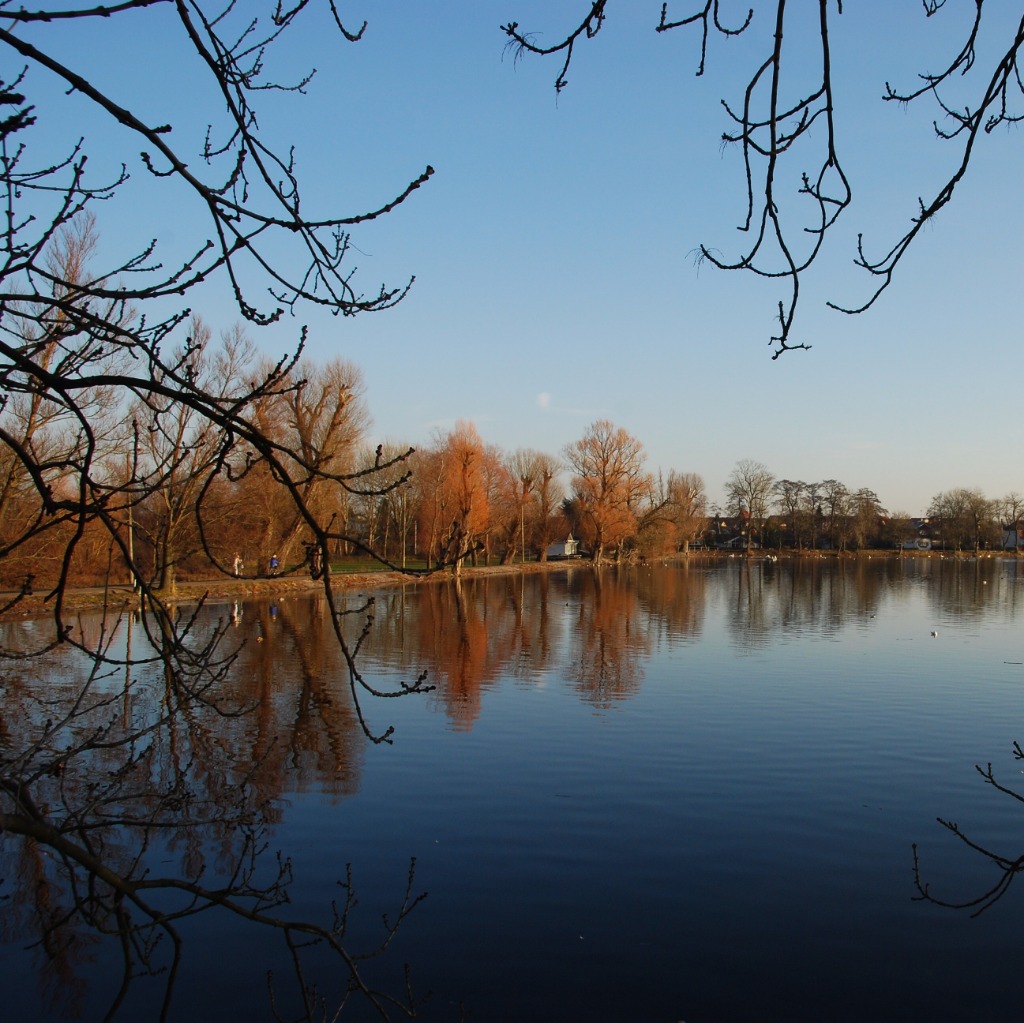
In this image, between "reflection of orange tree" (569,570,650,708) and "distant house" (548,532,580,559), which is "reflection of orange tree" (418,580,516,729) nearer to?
"reflection of orange tree" (569,570,650,708)

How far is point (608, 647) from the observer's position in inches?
899

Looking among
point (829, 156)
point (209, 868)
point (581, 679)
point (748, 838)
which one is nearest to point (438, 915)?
point (209, 868)

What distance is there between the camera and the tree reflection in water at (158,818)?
284 centimetres

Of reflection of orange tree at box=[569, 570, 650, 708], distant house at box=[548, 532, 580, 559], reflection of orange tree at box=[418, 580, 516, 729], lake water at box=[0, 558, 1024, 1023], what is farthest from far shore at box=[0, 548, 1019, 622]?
distant house at box=[548, 532, 580, 559]

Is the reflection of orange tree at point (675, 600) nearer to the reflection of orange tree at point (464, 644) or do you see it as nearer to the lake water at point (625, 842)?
the reflection of orange tree at point (464, 644)

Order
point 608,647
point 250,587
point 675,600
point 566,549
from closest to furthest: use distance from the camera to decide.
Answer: point 608,647
point 250,587
point 675,600
point 566,549

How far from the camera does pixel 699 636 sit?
83.0 feet

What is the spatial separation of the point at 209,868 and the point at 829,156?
26.6ft

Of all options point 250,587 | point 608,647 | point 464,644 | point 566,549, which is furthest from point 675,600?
point 566,549

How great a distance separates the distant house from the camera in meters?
91.5

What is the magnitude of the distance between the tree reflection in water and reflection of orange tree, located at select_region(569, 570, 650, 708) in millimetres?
4479

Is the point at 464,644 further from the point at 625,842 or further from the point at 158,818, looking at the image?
the point at 625,842

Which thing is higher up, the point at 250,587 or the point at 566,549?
the point at 566,549

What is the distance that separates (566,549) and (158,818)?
83.5m
